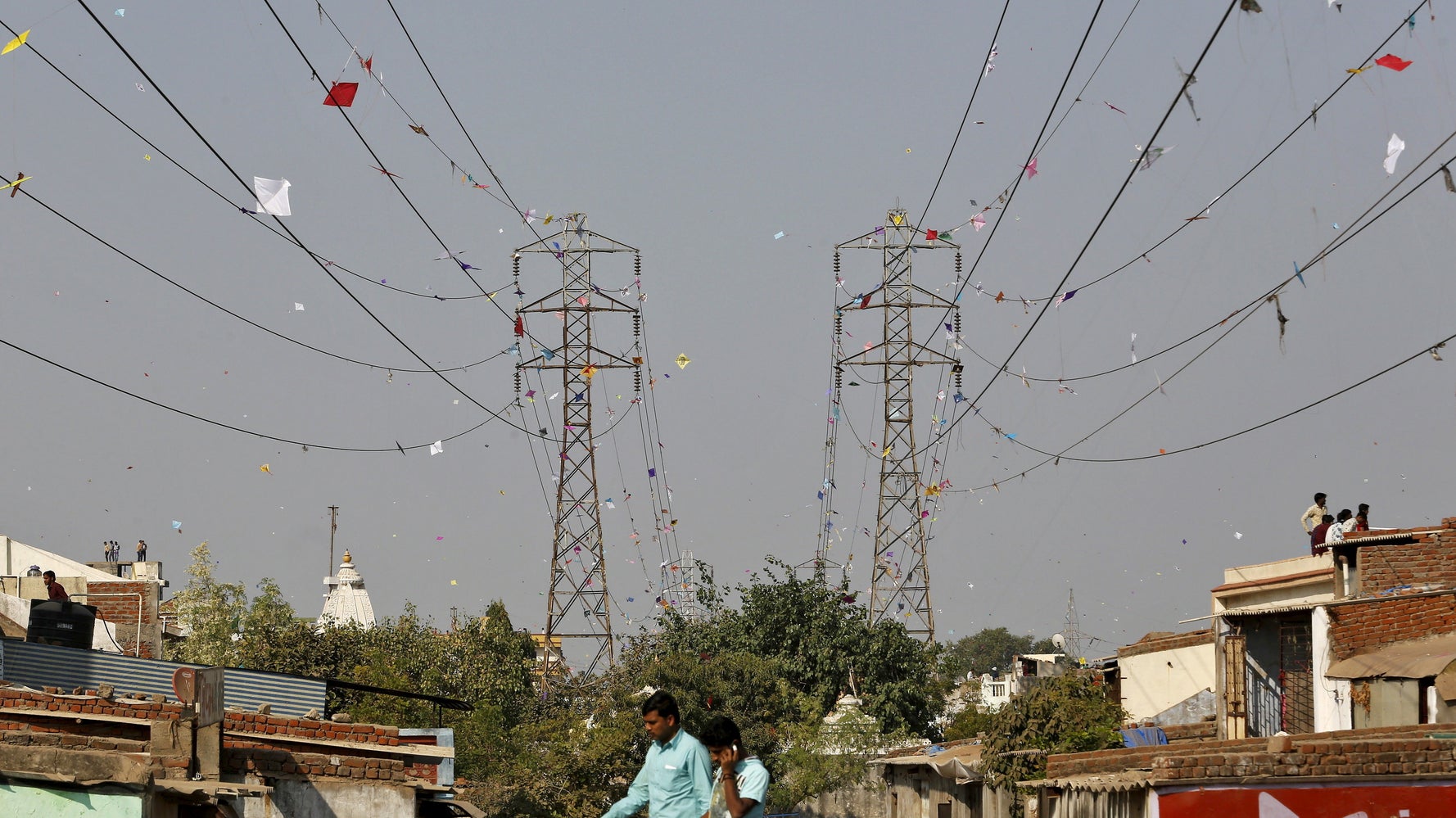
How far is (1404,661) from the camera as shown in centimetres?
1875

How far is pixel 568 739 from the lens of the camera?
3572cm

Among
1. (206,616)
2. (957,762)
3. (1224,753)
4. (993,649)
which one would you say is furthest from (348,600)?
(993,649)

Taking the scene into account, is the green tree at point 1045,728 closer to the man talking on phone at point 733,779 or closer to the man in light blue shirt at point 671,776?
the man in light blue shirt at point 671,776

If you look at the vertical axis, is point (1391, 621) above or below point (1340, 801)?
above

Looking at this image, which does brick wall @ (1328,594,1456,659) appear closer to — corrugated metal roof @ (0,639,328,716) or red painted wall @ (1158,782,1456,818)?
red painted wall @ (1158,782,1456,818)

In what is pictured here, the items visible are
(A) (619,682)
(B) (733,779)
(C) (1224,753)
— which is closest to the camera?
(B) (733,779)

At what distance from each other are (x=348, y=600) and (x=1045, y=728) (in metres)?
49.7

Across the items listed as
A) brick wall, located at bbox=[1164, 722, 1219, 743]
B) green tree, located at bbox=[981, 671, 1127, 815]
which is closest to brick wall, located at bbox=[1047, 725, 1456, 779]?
green tree, located at bbox=[981, 671, 1127, 815]

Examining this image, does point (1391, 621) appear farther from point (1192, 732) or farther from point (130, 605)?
point (130, 605)

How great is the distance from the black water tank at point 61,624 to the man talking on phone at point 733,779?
14.5m

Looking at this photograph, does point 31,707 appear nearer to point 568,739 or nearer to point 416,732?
point 416,732

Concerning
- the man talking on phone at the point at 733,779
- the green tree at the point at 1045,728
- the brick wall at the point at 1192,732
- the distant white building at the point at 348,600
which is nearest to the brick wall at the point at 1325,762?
the green tree at the point at 1045,728

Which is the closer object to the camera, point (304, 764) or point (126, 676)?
point (304, 764)

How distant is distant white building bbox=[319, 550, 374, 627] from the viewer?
66188 mm
